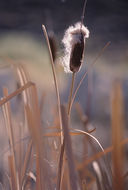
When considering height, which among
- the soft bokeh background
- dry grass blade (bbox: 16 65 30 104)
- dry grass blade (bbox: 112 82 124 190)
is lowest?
dry grass blade (bbox: 112 82 124 190)

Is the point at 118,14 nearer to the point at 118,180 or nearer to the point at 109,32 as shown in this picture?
the point at 109,32

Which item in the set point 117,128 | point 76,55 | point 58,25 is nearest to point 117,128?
point 117,128

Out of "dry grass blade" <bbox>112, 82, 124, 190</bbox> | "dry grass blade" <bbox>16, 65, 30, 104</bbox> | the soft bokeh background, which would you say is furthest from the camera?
the soft bokeh background

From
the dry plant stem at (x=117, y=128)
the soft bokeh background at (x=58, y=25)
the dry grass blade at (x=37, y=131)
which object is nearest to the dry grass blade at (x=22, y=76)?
the dry grass blade at (x=37, y=131)

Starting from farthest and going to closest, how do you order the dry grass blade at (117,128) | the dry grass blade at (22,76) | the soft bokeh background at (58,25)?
the soft bokeh background at (58,25) < the dry grass blade at (22,76) < the dry grass blade at (117,128)

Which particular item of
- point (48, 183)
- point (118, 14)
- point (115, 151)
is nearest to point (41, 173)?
point (48, 183)

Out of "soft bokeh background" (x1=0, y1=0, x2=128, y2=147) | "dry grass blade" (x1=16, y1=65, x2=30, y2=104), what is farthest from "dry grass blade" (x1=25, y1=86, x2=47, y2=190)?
"soft bokeh background" (x1=0, y1=0, x2=128, y2=147)

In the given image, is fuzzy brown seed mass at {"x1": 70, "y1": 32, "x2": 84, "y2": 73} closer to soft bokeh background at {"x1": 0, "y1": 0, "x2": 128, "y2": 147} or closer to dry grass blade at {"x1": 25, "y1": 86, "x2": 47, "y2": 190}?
dry grass blade at {"x1": 25, "y1": 86, "x2": 47, "y2": 190}

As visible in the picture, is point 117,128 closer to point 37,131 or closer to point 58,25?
point 37,131

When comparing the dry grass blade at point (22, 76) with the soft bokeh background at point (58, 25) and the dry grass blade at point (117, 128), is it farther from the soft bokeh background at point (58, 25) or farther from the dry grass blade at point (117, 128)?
the soft bokeh background at point (58, 25)

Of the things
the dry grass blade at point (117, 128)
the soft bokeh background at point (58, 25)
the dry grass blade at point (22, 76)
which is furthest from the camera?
the soft bokeh background at point (58, 25)

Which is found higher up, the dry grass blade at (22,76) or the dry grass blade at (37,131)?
the dry grass blade at (22,76)
